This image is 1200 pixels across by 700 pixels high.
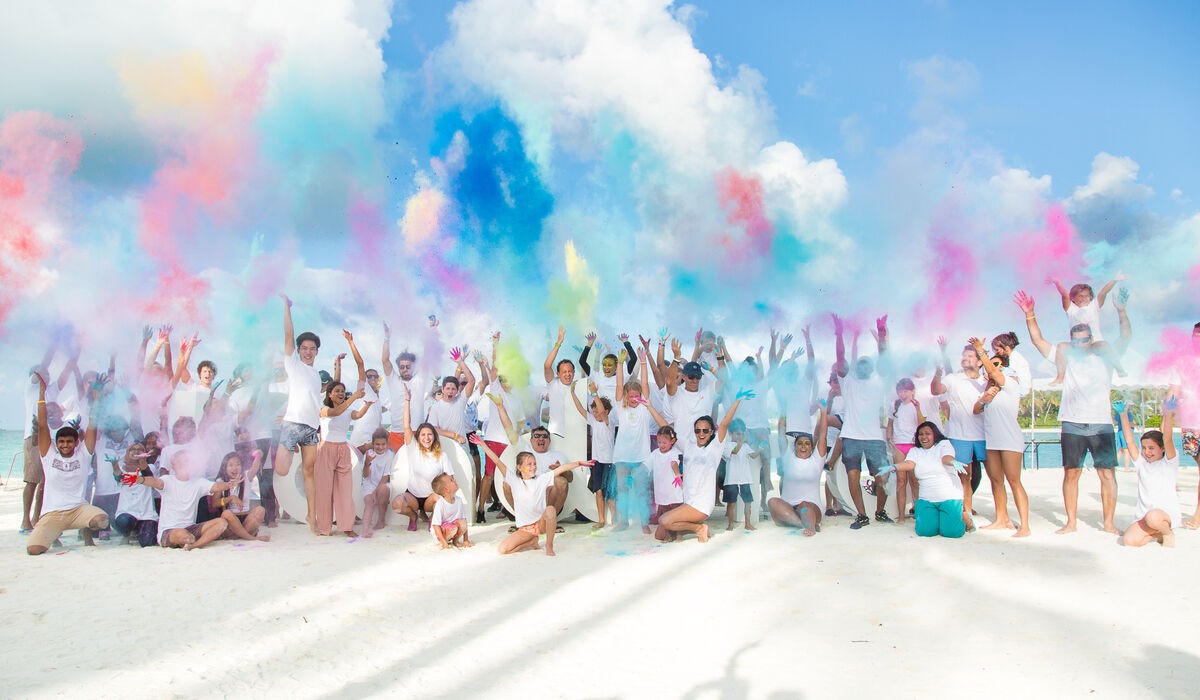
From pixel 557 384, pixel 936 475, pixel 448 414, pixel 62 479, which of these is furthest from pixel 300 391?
pixel 936 475

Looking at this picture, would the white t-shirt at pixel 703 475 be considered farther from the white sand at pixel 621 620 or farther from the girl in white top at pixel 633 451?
the girl in white top at pixel 633 451

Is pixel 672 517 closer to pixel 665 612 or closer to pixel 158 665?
pixel 665 612

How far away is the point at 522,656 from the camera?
172 inches

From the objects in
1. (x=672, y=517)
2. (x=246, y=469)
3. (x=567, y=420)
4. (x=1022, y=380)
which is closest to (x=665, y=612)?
(x=672, y=517)

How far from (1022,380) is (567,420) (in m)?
4.88

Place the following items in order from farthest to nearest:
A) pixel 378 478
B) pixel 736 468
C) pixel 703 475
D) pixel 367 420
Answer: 1. pixel 367 420
2. pixel 378 478
3. pixel 736 468
4. pixel 703 475

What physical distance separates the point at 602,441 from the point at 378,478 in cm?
269

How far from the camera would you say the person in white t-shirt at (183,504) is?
7203 mm

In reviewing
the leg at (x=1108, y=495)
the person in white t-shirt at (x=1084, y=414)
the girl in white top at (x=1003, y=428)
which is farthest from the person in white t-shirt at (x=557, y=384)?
the leg at (x=1108, y=495)

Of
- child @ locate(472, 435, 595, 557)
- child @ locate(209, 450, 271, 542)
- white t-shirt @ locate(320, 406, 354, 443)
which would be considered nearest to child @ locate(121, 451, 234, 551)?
child @ locate(209, 450, 271, 542)

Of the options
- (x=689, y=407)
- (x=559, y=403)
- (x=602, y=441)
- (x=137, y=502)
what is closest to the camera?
→ (x=137, y=502)

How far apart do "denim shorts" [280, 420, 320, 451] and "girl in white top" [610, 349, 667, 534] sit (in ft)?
10.7

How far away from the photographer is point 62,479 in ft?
23.3

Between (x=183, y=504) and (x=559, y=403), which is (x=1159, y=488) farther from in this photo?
(x=183, y=504)
